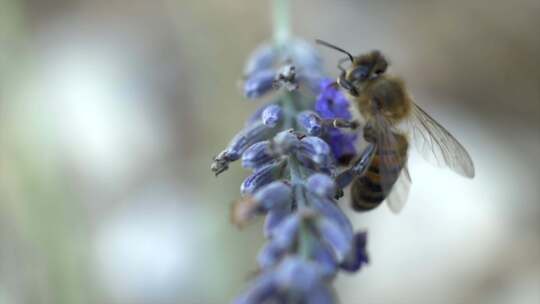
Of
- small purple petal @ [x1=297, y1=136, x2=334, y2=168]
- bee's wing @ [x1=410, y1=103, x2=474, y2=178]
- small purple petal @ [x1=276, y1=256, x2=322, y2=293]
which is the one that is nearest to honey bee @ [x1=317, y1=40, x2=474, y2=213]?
bee's wing @ [x1=410, y1=103, x2=474, y2=178]

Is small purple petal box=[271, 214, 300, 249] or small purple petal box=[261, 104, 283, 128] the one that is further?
small purple petal box=[261, 104, 283, 128]

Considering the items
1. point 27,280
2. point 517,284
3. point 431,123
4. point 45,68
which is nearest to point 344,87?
point 431,123

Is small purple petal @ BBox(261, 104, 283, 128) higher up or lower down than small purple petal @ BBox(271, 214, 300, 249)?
higher up

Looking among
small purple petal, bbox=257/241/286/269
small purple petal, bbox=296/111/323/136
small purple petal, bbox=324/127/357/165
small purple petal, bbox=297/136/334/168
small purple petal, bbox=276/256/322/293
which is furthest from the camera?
small purple petal, bbox=324/127/357/165

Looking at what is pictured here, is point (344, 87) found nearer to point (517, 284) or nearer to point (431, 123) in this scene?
point (431, 123)

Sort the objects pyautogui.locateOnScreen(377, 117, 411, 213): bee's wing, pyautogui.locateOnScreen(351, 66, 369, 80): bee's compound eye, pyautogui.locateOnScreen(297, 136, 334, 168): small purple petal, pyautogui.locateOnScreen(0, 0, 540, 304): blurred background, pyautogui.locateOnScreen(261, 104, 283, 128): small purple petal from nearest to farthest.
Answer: pyautogui.locateOnScreen(297, 136, 334, 168): small purple petal, pyautogui.locateOnScreen(261, 104, 283, 128): small purple petal, pyautogui.locateOnScreen(377, 117, 411, 213): bee's wing, pyautogui.locateOnScreen(351, 66, 369, 80): bee's compound eye, pyautogui.locateOnScreen(0, 0, 540, 304): blurred background

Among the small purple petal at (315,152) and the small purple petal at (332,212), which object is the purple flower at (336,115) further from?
the small purple petal at (332,212)

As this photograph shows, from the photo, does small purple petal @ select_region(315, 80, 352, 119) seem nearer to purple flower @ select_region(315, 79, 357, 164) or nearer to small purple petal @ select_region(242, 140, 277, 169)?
purple flower @ select_region(315, 79, 357, 164)

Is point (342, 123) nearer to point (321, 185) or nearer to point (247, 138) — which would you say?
point (247, 138)
